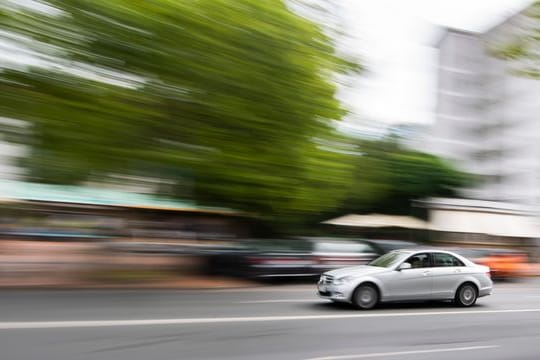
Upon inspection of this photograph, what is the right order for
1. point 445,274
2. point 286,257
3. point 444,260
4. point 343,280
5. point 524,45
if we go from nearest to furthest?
point 524,45
point 343,280
point 445,274
point 444,260
point 286,257

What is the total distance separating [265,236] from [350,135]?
10.6 meters

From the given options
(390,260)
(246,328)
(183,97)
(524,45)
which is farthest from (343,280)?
(524,45)

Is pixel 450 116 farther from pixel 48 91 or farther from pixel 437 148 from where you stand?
pixel 48 91

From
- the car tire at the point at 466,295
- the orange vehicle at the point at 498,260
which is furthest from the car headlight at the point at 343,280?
the orange vehicle at the point at 498,260

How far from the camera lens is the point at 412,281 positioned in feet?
37.7

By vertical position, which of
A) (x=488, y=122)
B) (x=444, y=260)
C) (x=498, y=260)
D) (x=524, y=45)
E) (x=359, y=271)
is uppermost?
(x=488, y=122)

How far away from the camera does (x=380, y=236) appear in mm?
33062

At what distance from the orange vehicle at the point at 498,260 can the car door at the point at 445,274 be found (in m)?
7.30

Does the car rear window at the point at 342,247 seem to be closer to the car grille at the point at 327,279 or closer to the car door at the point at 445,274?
the car grille at the point at 327,279

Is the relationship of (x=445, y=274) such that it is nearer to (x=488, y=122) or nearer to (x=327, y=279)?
(x=327, y=279)

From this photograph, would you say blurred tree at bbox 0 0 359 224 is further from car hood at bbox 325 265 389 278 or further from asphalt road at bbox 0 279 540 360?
asphalt road at bbox 0 279 540 360

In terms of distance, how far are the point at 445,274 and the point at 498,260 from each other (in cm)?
915

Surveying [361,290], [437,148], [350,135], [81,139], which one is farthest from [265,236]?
[437,148]

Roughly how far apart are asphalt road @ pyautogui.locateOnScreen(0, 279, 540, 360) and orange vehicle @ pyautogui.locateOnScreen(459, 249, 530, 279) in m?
6.03
